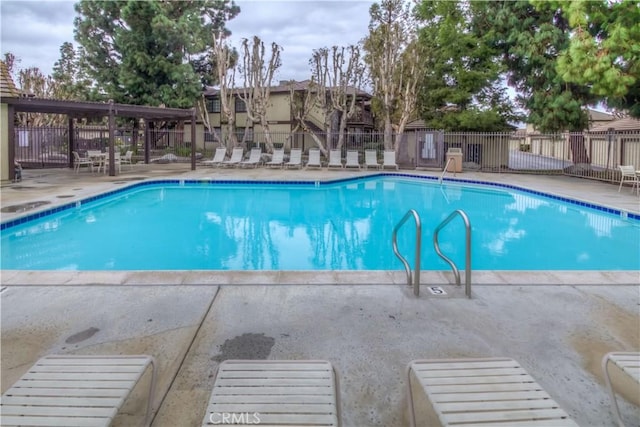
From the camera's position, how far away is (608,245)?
7.40 metres

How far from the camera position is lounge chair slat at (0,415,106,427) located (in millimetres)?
1713

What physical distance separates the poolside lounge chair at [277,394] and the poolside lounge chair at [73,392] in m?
0.39

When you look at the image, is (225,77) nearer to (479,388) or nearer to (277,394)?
(277,394)

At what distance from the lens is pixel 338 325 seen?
3.41 metres

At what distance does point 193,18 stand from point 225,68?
12.8 ft

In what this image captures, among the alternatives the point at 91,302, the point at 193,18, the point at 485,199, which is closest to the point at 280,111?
the point at 193,18

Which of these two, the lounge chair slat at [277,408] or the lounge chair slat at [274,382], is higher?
the lounge chair slat at [274,382]

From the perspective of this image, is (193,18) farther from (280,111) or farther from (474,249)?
(474,249)

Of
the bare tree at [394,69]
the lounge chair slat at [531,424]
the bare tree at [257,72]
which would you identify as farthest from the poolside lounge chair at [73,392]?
the bare tree at [257,72]

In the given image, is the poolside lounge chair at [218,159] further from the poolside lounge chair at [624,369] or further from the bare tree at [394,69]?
the poolside lounge chair at [624,369]

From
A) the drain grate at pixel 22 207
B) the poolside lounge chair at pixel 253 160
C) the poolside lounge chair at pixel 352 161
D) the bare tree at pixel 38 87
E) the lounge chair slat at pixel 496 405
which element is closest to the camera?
the lounge chair slat at pixel 496 405

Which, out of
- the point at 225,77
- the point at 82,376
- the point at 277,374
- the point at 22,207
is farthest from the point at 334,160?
the point at 82,376

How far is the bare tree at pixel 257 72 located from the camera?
1950 centimetres

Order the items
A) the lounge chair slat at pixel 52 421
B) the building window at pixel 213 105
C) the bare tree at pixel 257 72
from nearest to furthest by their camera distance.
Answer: the lounge chair slat at pixel 52 421 → the bare tree at pixel 257 72 → the building window at pixel 213 105
